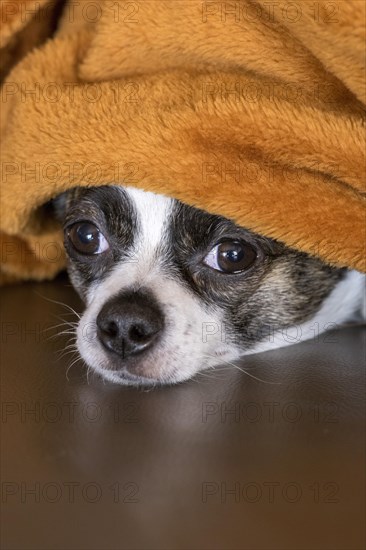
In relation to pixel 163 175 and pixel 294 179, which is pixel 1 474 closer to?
pixel 163 175

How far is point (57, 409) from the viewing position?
128 centimetres

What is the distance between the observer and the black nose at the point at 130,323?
1400 mm

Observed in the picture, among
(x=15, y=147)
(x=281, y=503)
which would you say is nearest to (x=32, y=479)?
(x=281, y=503)

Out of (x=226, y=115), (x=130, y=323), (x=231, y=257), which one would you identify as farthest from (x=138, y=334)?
(x=226, y=115)

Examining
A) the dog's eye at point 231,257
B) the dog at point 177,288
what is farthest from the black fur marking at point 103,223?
the dog's eye at point 231,257

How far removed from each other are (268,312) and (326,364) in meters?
0.19

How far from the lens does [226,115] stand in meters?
1.36

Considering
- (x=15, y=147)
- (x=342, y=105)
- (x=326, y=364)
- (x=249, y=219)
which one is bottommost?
(x=326, y=364)

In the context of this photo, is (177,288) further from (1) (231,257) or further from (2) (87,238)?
(2) (87,238)

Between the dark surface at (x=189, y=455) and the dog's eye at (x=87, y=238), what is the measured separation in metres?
0.22

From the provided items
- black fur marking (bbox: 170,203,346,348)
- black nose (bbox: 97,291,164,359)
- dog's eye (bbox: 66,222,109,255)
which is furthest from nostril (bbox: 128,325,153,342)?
dog's eye (bbox: 66,222,109,255)

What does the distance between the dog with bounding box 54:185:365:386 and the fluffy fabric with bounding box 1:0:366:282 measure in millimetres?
98

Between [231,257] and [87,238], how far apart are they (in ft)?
0.97

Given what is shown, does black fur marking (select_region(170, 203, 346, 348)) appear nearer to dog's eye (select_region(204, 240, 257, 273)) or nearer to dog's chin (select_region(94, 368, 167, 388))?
dog's eye (select_region(204, 240, 257, 273))
